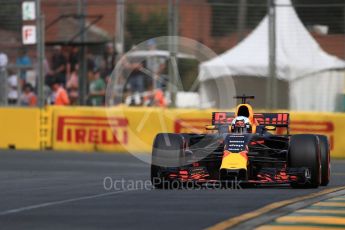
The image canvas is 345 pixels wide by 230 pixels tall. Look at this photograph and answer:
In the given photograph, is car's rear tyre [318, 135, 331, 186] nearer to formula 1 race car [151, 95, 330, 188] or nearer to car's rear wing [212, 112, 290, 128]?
formula 1 race car [151, 95, 330, 188]

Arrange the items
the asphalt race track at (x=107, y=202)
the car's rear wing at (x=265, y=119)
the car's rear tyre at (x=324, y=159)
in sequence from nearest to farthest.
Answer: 1. the asphalt race track at (x=107, y=202)
2. the car's rear tyre at (x=324, y=159)
3. the car's rear wing at (x=265, y=119)

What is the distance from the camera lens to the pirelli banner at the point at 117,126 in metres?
24.5

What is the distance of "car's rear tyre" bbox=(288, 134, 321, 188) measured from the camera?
46.5ft

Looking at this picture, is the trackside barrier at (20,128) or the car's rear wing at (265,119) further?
the trackside barrier at (20,128)

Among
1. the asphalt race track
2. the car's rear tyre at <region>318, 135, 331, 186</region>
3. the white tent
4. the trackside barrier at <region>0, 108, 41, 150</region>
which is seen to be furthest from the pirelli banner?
the car's rear tyre at <region>318, 135, 331, 186</region>

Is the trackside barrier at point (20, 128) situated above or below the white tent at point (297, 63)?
below

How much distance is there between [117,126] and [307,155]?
11.3 meters

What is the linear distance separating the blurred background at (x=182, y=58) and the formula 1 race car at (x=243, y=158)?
9303 millimetres

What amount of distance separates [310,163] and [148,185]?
2.47 m

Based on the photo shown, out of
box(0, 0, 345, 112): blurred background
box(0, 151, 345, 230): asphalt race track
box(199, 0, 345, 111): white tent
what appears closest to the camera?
box(0, 151, 345, 230): asphalt race track

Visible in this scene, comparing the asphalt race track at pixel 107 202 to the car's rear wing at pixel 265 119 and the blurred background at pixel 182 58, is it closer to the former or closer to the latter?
the car's rear wing at pixel 265 119

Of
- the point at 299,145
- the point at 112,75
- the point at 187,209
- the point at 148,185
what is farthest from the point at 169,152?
the point at 112,75

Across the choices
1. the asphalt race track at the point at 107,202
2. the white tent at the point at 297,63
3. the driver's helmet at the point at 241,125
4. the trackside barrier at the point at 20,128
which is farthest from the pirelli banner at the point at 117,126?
the driver's helmet at the point at 241,125

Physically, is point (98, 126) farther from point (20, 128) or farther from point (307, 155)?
point (307, 155)
